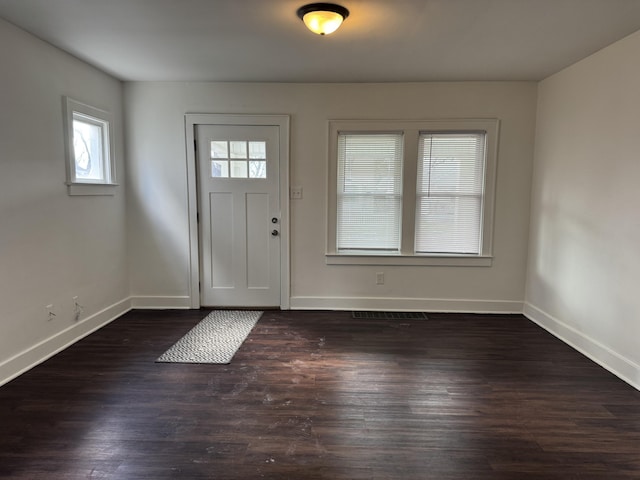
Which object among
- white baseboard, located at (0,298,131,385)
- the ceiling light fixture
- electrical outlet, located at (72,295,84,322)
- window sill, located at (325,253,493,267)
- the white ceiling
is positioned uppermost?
the white ceiling

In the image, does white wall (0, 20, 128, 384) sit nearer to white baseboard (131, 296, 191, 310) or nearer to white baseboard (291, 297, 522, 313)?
white baseboard (131, 296, 191, 310)

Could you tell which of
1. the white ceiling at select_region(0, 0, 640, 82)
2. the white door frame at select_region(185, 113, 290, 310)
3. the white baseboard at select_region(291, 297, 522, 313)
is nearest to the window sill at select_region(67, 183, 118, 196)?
the white door frame at select_region(185, 113, 290, 310)

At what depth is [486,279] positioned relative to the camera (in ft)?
13.3

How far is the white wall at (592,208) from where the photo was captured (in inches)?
104

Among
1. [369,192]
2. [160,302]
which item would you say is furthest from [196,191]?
[369,192]

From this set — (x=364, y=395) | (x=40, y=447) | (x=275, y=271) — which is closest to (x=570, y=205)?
(x=364, y=395)

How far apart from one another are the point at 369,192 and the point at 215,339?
2168 mm

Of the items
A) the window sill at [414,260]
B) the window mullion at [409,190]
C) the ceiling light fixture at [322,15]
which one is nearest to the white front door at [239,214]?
the window sill at [414,260]

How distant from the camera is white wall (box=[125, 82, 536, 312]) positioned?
386 cm

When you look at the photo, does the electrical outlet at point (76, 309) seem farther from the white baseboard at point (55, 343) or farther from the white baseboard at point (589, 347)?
the white baseboard at point (589, 347)

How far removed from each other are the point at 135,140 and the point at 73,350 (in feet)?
7.21

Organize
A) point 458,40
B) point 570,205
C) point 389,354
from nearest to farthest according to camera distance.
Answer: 1. point 458,40
2. point 389,354
3. point 570,205

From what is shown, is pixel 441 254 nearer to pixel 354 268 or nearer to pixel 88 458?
pixel 354 268

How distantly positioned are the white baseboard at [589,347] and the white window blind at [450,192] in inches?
34.4
